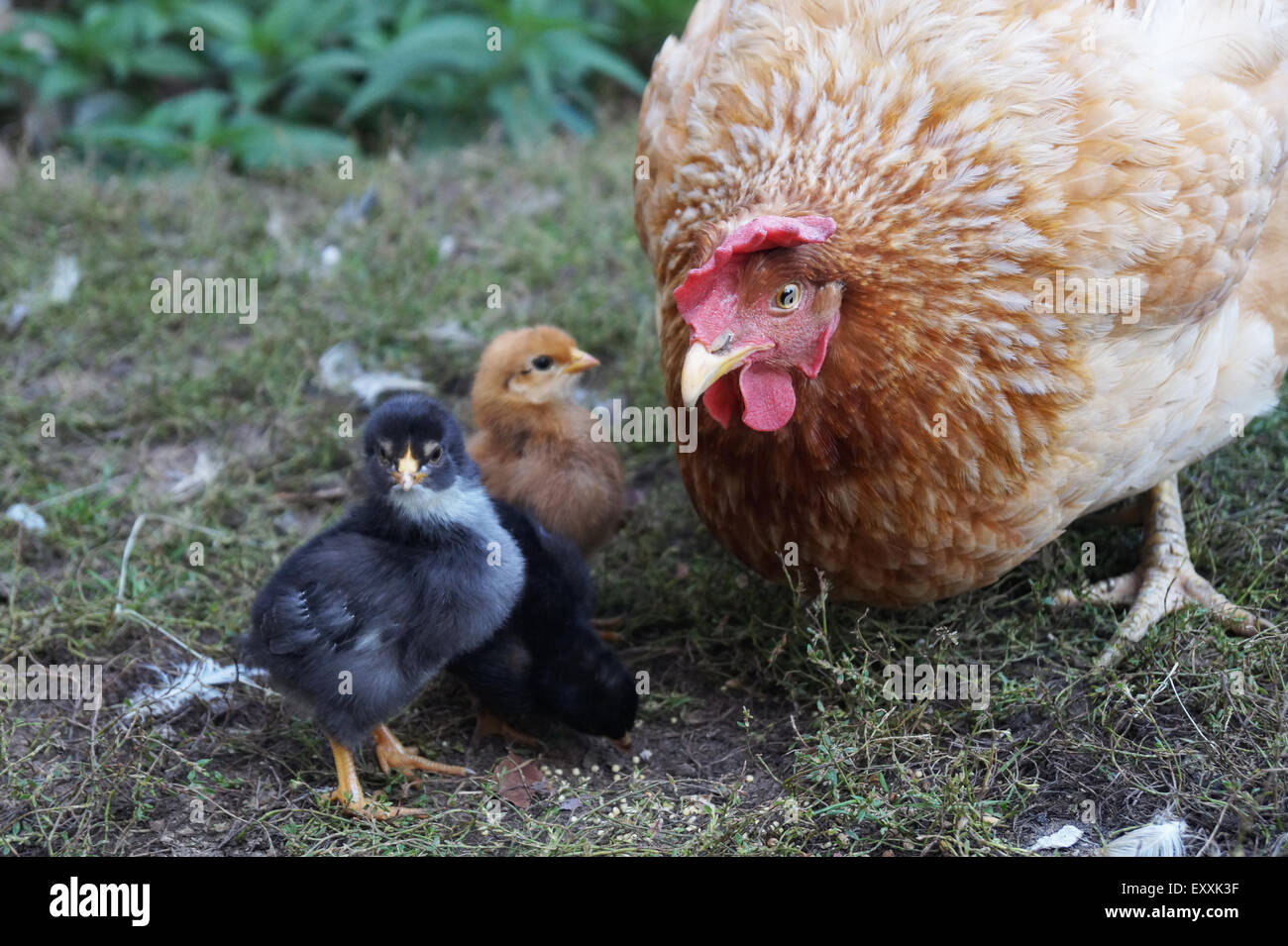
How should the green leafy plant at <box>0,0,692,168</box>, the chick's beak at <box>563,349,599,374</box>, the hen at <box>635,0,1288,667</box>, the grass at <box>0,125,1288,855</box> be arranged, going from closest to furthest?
1. the hen at <box>635,0,1288,667</box>
2. the grass at <box>0,125,1288,855</box>
3. the chick's beak at <box>563,349,599,374</box>
4. the green leafy plant at <box>0,0,692,168</box>

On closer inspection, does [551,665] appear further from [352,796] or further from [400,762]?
[352,796]

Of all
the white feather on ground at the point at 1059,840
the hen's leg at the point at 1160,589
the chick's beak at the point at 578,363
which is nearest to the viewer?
the white feather on ground at the point at 1059,840

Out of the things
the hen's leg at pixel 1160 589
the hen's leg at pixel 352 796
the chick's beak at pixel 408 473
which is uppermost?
the chick's beak at pixel 408 473

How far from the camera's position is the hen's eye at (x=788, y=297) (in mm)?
2740

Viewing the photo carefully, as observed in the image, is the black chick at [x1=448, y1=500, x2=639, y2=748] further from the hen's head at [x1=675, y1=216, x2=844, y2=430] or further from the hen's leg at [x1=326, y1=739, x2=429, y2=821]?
the hen's head at [x1=675, y1=216, x2=844, y2=430]

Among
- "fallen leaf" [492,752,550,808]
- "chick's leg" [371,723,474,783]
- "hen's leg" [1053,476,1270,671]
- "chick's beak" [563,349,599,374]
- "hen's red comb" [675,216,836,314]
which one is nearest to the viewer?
"hen's red comb" [675,216,836,314]

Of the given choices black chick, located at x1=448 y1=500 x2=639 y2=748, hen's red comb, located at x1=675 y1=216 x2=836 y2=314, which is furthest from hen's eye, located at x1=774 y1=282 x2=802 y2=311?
black chick, located at x1=448 y1=500 x2=639 y2=748

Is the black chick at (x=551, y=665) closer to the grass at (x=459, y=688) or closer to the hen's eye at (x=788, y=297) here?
the grass at (x=459, y=688)

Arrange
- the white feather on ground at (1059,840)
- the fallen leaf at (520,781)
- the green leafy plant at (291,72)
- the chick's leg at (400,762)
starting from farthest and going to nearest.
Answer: the green leafy plant at (291,72) < the chick's leg at (400,762) < the fallen leaf at (520,781) < the white feather on ground at (1059,840)

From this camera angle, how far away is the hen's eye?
2.74 metres

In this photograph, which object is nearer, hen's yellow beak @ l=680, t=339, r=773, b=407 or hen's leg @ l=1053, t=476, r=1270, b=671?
hen's yellow beak @ l=680, t=339, r=773, b=407

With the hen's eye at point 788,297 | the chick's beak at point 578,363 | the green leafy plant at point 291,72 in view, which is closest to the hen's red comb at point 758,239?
the hen's eye at point 788,297
